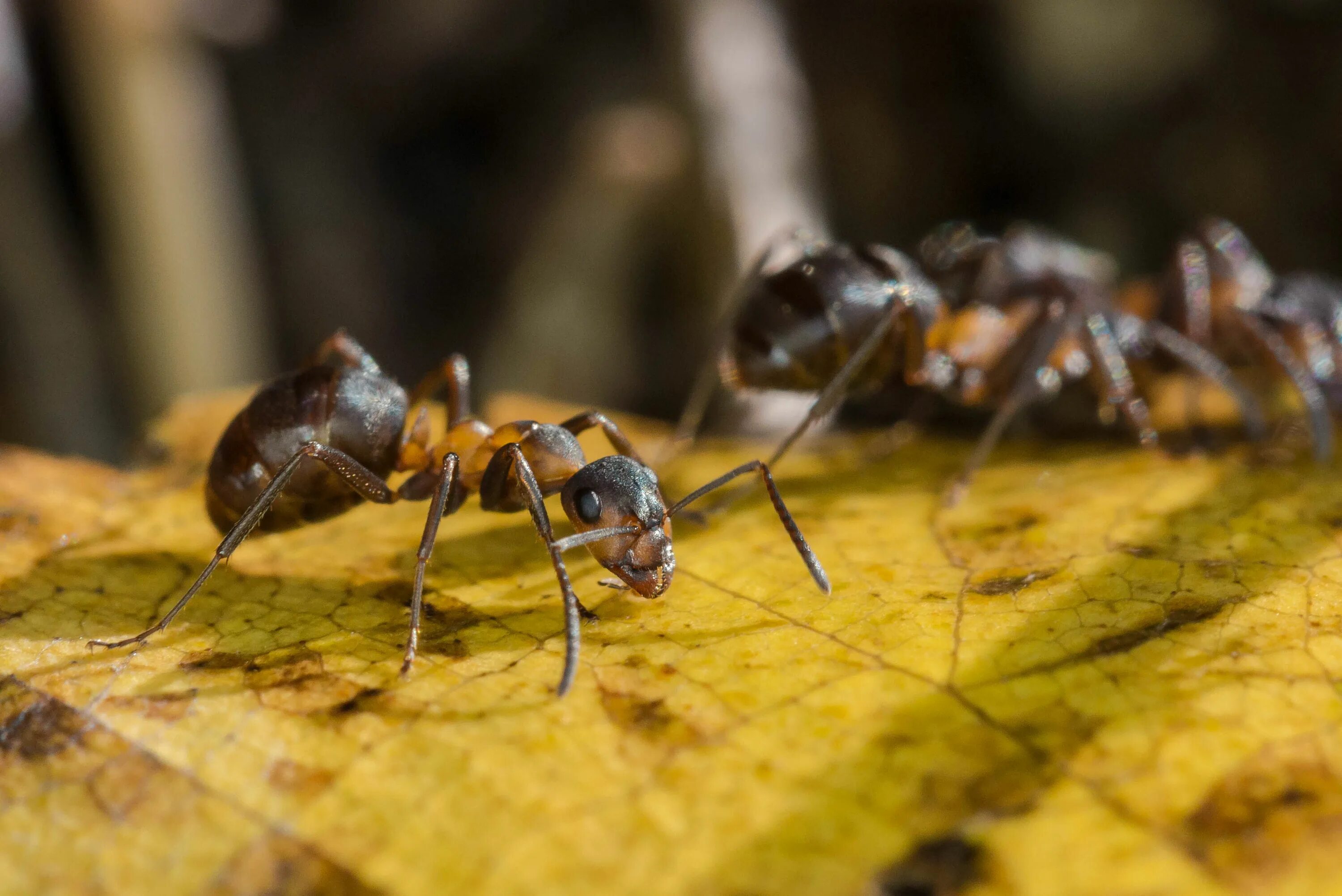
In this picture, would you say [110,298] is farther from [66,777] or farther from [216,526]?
[66,777]

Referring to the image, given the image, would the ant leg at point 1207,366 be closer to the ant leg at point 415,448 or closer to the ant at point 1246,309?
the ant at point 1246,309

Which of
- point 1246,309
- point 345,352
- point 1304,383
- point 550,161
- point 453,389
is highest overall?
point 550,161

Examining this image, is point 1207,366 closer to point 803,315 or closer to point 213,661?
point 803,315

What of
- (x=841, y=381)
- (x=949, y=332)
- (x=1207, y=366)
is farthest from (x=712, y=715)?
(x=1207, y=366)

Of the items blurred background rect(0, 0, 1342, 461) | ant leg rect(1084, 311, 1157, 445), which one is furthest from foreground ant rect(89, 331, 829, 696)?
blurred background rect(0, 0, 1342, 461)

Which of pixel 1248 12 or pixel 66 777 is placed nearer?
pixel 66 777

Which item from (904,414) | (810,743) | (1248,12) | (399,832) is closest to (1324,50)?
(1248,12)

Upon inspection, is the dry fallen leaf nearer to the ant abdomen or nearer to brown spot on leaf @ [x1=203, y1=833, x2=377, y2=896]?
brown spot on leaf @ [x1=203, y1=833, x2=377, y2=896]
